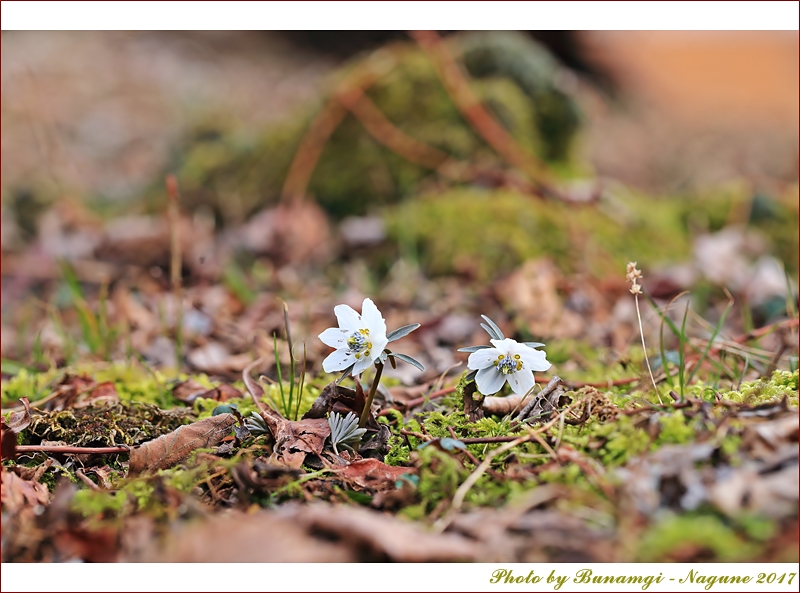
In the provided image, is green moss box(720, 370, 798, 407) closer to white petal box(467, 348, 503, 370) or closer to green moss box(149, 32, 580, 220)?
white petal box(467, 348, 503, 370)

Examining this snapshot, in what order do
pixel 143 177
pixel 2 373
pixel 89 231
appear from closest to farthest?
pixel 2 373 < pixel 89 231 < pixel 143 177

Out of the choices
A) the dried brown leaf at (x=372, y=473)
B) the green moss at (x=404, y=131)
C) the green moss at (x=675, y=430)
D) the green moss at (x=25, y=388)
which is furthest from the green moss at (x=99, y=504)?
the green moss at (x=404, y=131)

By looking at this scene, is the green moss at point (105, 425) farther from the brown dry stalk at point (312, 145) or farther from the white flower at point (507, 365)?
the brown dry stalk at point (312, 145)

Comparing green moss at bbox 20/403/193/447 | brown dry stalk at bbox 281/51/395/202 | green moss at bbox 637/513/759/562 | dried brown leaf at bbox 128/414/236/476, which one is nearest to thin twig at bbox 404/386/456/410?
dried brown leaf at bbox 128/414/236/476

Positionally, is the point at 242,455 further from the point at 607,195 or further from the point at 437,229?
the point at 607,195

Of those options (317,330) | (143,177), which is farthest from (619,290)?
(143,177)

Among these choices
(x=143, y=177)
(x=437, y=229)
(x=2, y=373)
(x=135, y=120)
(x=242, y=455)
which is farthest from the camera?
(x=135, y=120)

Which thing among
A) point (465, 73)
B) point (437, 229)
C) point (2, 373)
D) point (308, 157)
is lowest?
point (2, 373)

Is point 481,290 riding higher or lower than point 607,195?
lower
